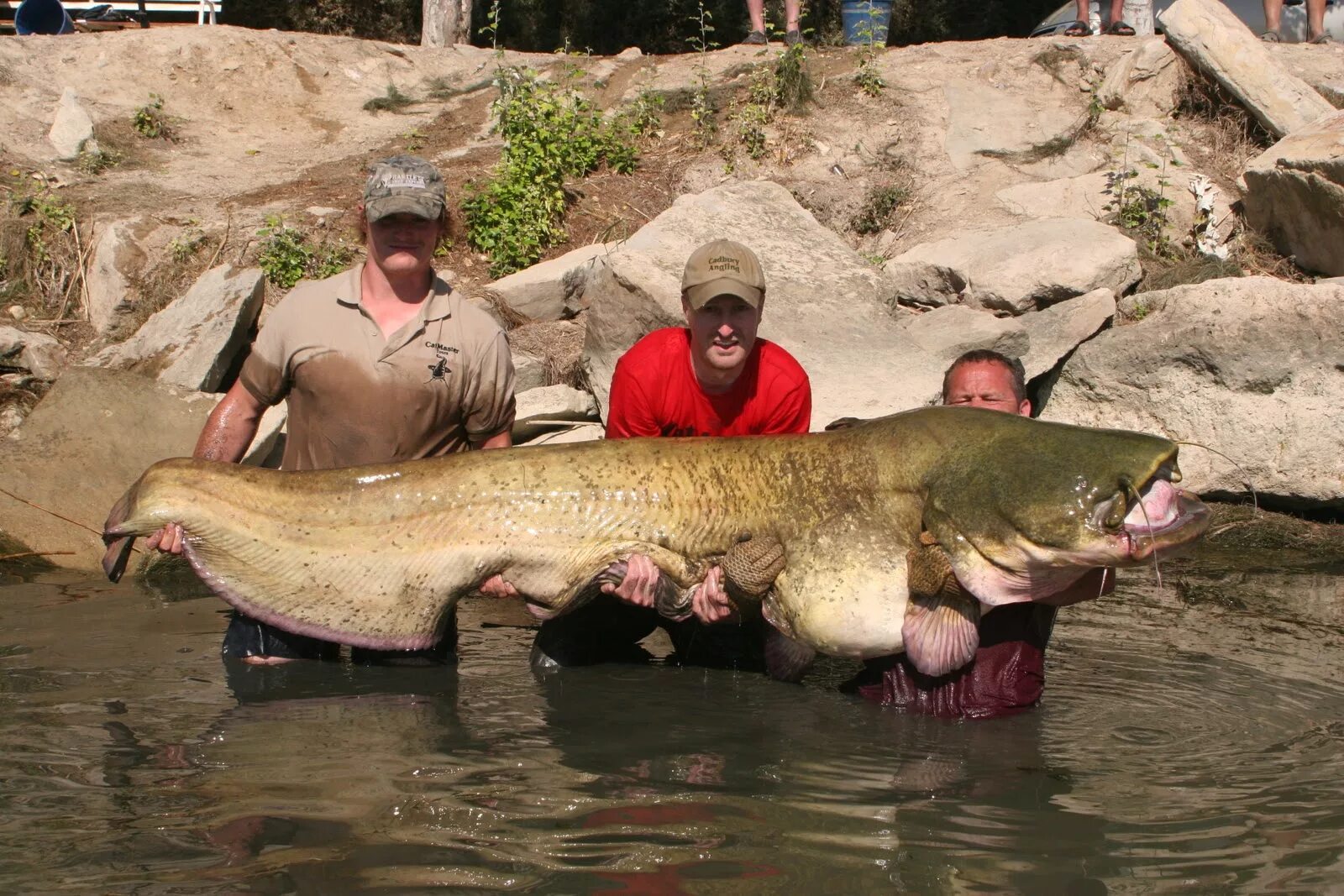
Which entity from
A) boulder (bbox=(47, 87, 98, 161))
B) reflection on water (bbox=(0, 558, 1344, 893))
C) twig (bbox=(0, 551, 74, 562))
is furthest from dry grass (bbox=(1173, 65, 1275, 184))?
boulder (bbox=(47, 87, 98, 161))

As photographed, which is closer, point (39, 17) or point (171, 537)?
point (171, 537)

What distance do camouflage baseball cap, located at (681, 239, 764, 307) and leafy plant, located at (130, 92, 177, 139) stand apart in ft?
32.4

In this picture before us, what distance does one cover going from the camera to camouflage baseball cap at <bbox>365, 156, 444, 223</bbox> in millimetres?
4789

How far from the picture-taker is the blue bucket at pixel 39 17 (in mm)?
16500

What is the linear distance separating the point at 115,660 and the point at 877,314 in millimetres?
5025

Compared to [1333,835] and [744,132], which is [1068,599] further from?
[744,132]

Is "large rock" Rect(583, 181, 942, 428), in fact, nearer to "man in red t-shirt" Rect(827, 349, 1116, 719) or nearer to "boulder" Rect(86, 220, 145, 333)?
"man in red t-shirt" Rect(827, 349, 1116, 719)

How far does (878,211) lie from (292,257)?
178 inches

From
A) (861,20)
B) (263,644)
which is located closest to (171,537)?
(263,644)

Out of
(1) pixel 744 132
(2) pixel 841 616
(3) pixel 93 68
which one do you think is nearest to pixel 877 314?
(1) pixel 744 132

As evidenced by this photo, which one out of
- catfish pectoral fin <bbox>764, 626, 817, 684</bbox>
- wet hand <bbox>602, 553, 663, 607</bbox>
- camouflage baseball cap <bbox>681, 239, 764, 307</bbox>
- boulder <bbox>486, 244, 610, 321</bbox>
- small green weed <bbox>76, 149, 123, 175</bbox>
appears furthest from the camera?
small green weed <bbox>76, 149, 123, 175</bbox>

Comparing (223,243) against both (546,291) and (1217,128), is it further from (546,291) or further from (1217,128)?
(1217,128)

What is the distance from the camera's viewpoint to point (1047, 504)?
153 inches

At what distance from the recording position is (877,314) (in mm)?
8570
